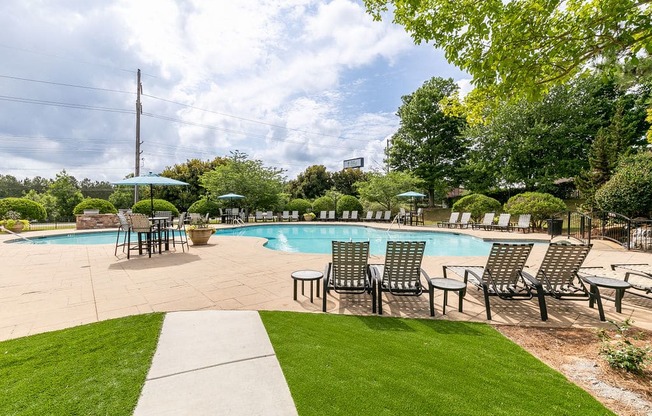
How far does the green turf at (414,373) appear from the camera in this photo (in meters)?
1.94

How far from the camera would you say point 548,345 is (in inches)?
121

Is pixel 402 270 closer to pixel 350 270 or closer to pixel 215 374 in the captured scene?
pixel 350 270

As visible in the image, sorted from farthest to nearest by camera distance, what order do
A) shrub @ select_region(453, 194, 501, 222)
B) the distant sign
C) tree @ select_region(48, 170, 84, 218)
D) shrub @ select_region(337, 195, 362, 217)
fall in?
the distant sign < shrub @ select_region(337, 195, 362, 217) < tree @ select_region(48, 170, 84, 218) < shrub @ select_region(453, 194, 501, 222)

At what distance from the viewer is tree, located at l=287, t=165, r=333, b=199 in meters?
32.8

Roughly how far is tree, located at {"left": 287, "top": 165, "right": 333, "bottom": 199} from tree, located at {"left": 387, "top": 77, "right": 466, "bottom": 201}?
913cm

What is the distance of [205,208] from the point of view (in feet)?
71.3

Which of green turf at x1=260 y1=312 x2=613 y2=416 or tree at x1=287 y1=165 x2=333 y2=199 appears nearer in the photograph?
green turf at x1=260 y1=312 x2=613 y2=416

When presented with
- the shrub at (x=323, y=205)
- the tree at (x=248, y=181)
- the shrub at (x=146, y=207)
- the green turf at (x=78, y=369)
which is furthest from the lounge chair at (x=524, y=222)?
the shrub at (x=146, y=207)

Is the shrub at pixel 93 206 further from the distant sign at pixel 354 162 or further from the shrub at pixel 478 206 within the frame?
the distant sign at pixel 354 162

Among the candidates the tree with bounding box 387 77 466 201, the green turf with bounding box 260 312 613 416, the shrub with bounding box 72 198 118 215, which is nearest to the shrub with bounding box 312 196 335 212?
the tree with bounding box 387 77 466 201

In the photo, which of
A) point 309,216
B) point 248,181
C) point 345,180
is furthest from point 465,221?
point 345,180

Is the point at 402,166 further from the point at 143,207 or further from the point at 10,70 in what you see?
the point at 10,70

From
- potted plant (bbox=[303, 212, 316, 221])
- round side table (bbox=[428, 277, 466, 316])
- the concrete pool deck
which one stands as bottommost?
the concrete pool deck

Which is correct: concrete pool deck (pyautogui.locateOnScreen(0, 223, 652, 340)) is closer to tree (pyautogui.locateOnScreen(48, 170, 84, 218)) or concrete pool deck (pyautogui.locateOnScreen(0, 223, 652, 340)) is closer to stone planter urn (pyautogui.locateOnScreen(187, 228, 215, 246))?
stone planter urn (pyautogui.locateOnScreen(187, 228, 215, 246))
